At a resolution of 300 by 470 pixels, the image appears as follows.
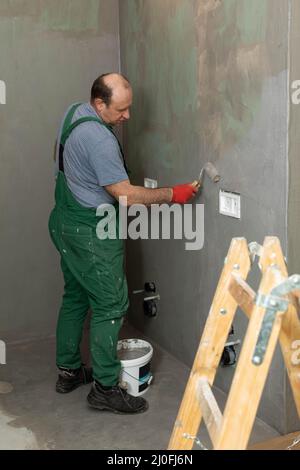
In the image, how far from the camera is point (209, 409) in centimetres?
184

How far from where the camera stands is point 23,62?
350 centimetres

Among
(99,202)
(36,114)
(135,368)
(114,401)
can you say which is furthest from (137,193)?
(36,114)

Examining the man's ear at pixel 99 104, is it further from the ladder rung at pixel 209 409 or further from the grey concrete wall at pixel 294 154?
the ladder rung at pixel 209 409

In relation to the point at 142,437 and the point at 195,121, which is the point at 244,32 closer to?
the point at 195,121

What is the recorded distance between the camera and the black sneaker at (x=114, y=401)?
2910mm

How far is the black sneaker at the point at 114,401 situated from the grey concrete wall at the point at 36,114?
3.22ft

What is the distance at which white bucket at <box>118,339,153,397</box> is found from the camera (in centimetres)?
302

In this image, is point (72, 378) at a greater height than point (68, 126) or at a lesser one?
lesser

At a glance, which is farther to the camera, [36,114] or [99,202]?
[36,114]

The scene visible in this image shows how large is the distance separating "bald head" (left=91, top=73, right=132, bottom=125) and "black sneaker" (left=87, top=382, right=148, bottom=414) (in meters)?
1.24

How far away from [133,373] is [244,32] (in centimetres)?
162

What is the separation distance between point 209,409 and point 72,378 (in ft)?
4.82

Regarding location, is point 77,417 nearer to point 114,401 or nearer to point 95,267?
point 114,401

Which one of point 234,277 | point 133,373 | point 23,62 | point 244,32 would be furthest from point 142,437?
point 23,62
